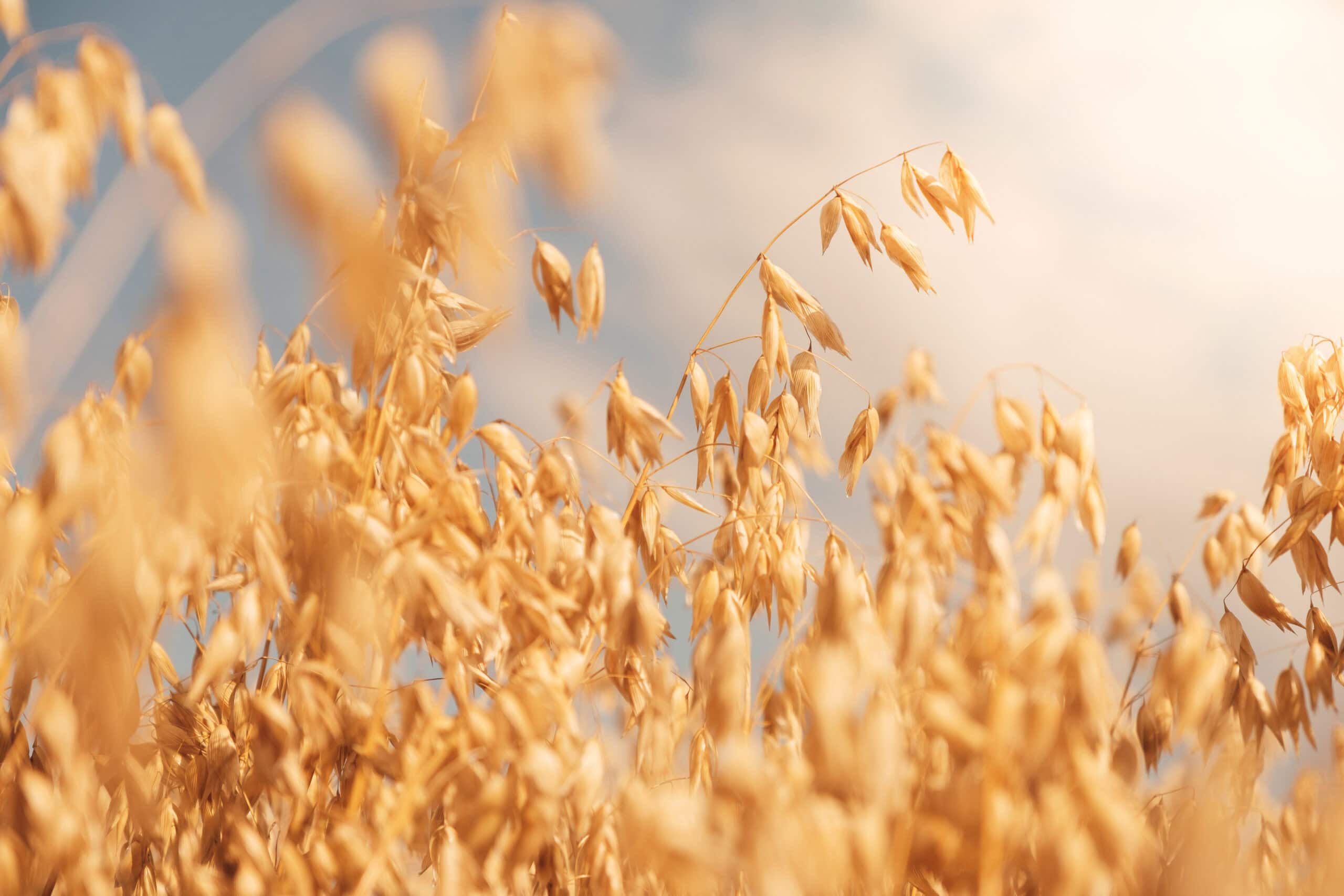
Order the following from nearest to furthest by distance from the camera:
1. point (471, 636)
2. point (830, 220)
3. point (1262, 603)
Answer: point (471, 636), point (1262, 603), point (830, 220)

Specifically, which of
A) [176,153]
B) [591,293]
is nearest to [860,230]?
[591,293]

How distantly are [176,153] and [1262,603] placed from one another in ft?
4.76

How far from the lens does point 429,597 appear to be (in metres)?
0.74

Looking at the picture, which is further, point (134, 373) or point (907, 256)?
point (907, 256)

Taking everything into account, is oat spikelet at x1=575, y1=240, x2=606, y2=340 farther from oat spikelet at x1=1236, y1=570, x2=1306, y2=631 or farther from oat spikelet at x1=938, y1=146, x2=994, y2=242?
oat spikelet at x1=1236, y1=570, x2=1306, y2=631

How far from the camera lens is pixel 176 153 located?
2.41 feet

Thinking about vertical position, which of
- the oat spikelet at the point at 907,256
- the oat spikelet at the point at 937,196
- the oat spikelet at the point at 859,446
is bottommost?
the oat spikelet at the point at 859,446

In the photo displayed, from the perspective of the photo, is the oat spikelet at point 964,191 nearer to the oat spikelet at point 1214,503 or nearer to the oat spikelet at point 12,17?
the oat spikelet at point 1214,503

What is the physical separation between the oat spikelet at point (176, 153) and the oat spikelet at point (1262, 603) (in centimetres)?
139

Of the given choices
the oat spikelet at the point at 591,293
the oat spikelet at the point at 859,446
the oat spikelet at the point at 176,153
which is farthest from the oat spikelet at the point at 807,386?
the oat spikelet at the point at 176,153

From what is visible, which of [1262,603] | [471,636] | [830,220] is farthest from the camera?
[830,220]

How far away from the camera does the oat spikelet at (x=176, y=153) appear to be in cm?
70

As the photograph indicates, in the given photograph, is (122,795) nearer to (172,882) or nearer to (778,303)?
(172,882)

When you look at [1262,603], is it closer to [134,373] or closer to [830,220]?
[830,220]
